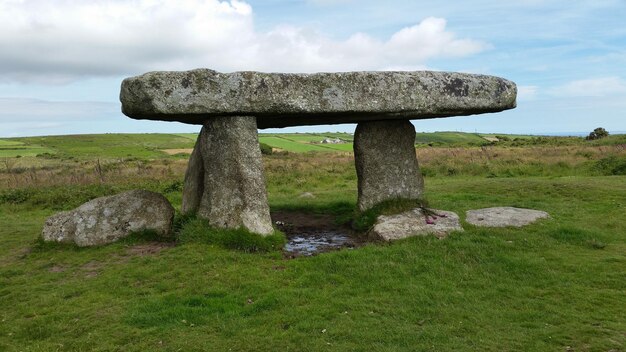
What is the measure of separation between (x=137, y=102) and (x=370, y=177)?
6.07 meters

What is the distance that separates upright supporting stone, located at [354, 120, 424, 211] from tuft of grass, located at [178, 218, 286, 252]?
127 inches

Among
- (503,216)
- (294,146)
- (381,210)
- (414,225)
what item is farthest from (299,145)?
(414,225)

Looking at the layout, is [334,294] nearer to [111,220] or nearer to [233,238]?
[233,238]

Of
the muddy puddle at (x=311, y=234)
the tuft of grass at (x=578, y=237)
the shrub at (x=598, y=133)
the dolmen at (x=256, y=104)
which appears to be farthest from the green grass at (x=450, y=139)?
the dolmen at (x=256, y=104)

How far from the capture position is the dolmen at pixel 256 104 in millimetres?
10711

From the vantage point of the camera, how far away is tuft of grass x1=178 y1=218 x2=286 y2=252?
11.0 metres

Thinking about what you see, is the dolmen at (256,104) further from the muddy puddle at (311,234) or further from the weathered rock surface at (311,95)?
the muddy puddle at (311,234)

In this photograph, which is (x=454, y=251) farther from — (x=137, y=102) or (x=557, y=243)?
(x=137, y=102)

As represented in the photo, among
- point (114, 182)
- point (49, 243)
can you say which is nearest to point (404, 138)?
point (49, 243)

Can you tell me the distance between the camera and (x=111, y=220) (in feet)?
39.7

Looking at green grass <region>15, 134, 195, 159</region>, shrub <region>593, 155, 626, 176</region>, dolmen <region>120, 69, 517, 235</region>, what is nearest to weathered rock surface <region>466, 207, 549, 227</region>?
dolmen <region>120, 69, 517, 235</region>

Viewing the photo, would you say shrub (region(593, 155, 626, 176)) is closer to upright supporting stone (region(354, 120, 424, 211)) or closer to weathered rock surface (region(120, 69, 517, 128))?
weathered rock surface (region(120, 69, 517, 128))

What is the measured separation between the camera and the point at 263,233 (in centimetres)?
1138

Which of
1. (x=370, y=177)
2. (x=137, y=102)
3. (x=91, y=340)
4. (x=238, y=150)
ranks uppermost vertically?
(x=137, y=102)
